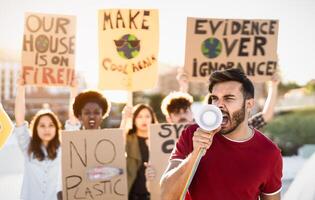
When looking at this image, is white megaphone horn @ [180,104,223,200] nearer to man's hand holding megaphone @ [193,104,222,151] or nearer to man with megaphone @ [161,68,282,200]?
man's hand holding megaphone @ [193,104,222,151]

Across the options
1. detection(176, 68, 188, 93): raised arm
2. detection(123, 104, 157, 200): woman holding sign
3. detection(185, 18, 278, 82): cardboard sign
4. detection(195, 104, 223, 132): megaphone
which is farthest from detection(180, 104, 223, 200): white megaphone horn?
detection(185, 18, 278, 82): cardboard sign

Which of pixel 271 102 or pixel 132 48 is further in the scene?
pixel 132 48

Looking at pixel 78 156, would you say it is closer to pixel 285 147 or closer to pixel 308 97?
pixel 285 147

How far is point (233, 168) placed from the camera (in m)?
2.30

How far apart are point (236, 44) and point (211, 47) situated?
0.20 metres

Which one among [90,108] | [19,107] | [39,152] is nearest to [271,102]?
[90,108]

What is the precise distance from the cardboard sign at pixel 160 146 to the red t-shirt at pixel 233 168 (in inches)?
65.1

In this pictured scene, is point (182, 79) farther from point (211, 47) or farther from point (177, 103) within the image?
point (211, 47)

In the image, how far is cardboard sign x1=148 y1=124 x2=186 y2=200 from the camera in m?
3.98

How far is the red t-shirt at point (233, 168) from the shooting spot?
7.43ft

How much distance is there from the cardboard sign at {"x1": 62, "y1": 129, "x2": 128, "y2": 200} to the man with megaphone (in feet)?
5.50

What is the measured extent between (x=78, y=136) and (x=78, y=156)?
0.42 ft

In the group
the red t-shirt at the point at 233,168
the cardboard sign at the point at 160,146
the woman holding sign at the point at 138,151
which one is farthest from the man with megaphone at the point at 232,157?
the woman holding sign at the point at 138,151

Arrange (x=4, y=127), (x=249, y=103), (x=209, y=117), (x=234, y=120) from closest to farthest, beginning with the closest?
(x=209, y=117)
(x=234, y=120)
(x=249, y=103)
(x=4, y=127)
